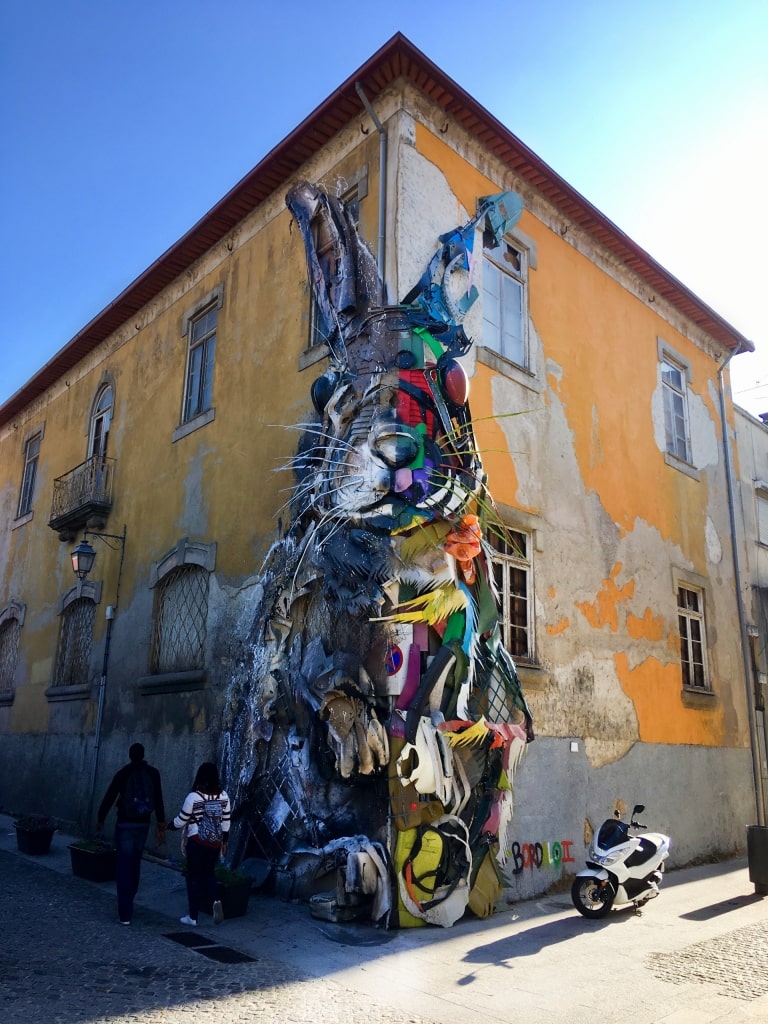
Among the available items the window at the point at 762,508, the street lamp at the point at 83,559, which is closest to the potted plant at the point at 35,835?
the street lamp at the point at 83,559

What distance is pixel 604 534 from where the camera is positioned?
11656 mm

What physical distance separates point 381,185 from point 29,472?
Answer: 12058 millimetres

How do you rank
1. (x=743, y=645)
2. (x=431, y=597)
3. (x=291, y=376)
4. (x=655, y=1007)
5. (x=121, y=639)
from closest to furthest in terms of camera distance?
(x=655, y=1007), (x=431, y=597), (x=291, y=376), (x=121, y=639), (x=743, y=645)

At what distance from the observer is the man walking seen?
7656mm

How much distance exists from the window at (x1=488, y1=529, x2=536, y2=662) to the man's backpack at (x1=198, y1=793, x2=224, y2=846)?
3602 mm

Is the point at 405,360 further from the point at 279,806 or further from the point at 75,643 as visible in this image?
the point at 75,643

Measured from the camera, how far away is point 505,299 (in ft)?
36.3

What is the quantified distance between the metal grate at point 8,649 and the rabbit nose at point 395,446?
11.0 meters

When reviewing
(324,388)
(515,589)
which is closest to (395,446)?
(324,388)

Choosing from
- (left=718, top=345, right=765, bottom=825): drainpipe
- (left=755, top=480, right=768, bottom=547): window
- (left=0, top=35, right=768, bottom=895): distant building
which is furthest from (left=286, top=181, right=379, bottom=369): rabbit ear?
(left=755, top=480, right=768, bottom=547): window

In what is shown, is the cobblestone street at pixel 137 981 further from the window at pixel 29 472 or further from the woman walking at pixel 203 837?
the window at pixel 29 472

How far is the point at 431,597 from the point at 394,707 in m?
1.11

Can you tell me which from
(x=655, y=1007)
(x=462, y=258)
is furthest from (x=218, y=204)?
(x=655, y=1007)

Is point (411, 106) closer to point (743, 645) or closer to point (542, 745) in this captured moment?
point (542, 745)
